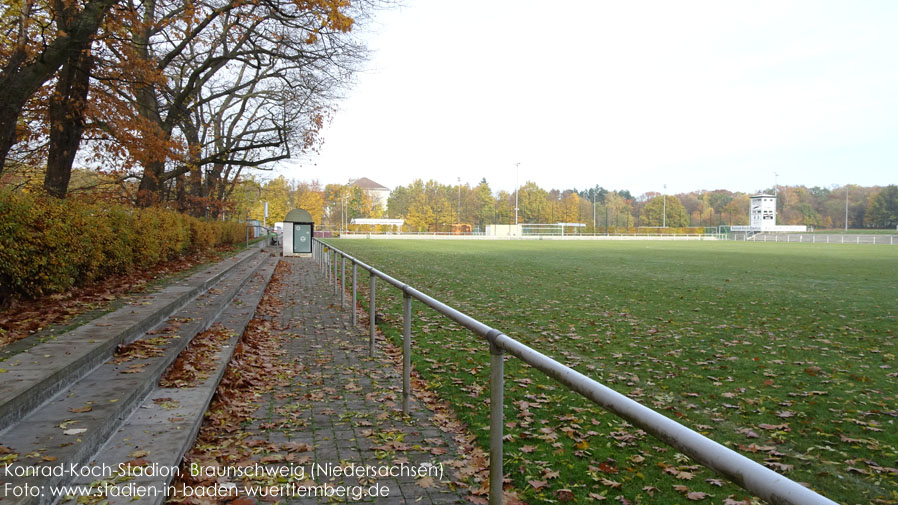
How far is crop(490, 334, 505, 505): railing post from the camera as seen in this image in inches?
110

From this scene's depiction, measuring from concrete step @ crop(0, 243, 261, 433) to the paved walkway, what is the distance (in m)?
1.31

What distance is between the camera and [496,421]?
2838 millimetres

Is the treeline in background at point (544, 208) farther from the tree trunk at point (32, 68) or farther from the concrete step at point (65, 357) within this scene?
the concrete step at point (65, 357)

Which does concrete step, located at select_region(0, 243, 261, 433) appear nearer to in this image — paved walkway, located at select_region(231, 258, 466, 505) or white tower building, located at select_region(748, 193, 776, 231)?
paved walkway, located at select_region(231, 258, 466, 505)

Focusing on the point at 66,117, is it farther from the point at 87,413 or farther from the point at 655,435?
the point at 655,435

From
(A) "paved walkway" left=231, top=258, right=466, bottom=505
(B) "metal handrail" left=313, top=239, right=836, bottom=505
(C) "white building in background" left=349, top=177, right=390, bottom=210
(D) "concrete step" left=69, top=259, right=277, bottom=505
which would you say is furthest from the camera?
(C) "white building in background" left=349, top=177, right=390, bottom=210

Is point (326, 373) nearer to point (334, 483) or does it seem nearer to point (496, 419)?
point (334, 483)

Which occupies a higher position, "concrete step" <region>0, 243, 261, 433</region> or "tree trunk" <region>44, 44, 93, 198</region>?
"tree trunk" <region>44, 44, 93, 198</region>

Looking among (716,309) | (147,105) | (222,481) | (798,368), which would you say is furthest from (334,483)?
(147,105)

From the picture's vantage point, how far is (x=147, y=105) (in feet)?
61.6

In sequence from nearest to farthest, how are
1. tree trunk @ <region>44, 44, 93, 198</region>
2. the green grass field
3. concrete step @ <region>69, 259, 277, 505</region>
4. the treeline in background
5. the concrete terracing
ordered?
concrete step @ <region>69, 259, 277, 505</region>
the concrete terracing
the green grass field
tree trunk @ <region>44, 44, 93, 198</region>
the treeline in background

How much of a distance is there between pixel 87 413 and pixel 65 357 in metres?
1.09

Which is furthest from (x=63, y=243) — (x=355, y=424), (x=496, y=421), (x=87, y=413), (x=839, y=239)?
(x=839, y=239)

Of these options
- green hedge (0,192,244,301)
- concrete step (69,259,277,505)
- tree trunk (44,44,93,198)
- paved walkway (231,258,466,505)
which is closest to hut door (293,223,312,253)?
green hedge (0,192,244,301)
